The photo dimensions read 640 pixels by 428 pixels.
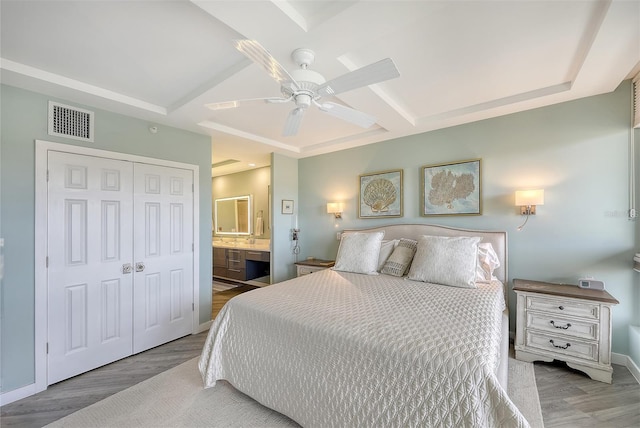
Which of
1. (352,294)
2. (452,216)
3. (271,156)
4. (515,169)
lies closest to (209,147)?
(271,156)

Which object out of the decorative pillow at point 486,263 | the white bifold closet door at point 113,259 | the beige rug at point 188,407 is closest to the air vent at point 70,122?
the white bifold closet door at point 113,259

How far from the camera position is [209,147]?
3439mm

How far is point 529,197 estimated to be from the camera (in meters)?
2.59

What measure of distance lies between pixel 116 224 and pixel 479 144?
398cm

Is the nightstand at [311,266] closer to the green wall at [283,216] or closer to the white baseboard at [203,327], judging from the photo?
the green wall at [283,216]

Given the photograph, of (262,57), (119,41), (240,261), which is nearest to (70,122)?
(119,41)

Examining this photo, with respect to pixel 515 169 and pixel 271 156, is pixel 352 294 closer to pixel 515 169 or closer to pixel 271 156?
pixel 515 169

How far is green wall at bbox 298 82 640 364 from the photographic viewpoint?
2.36 metres

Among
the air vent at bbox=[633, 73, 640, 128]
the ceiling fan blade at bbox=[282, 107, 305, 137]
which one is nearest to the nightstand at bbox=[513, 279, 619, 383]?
the air vent at bbox=[633, 73, 640, 128]

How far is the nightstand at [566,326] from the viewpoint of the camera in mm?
2121

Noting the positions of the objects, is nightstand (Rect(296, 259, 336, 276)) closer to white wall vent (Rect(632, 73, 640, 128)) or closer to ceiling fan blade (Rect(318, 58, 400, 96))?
ceiling fan blade (Rect(318, 58, 400, 96))

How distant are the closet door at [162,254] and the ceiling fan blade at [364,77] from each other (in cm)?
222

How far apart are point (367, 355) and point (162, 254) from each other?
8.39 feet

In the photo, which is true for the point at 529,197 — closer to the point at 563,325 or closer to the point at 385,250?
the point at 563,325
